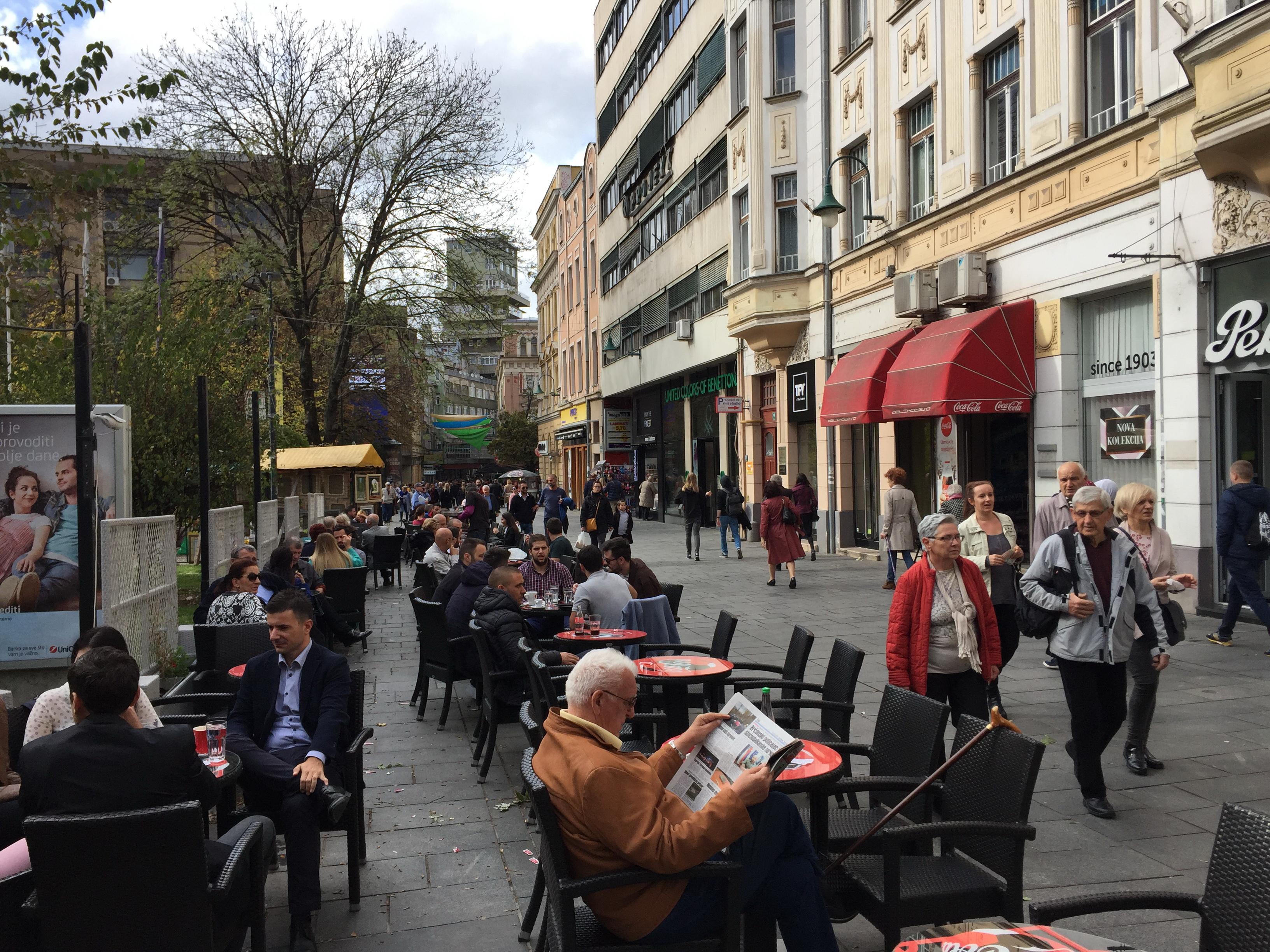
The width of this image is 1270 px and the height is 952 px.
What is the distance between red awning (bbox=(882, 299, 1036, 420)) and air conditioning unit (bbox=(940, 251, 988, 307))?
54cm

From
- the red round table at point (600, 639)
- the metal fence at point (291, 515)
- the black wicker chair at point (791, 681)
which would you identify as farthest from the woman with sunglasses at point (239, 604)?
the metal fence at point (291, 515)

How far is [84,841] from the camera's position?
9.81 ft

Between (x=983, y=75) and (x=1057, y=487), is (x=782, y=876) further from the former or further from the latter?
(x=983, y=75)

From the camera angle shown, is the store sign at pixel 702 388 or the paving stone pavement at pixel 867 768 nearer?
the paving stone pavement at pixel 867 768

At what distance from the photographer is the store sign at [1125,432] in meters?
12.1

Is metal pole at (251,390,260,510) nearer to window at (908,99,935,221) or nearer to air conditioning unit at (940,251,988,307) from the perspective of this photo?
air conditioning unit at (940,251,988,307)

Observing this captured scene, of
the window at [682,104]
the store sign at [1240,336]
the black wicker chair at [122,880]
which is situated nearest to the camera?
the black wicker chair at [122,880]

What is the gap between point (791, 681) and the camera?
6.25 meters

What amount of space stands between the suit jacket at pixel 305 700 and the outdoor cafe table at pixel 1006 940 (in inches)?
121

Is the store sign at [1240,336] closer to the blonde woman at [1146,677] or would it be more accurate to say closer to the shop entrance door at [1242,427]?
the shop entrance door at [1242,427]

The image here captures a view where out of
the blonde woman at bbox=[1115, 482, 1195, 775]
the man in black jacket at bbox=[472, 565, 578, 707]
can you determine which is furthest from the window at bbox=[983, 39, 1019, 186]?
the man in black jacket at bbox=[472, 565, 578, 707]

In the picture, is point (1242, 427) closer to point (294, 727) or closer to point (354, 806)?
point (354, 806)

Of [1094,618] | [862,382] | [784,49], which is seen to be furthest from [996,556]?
[784,49]

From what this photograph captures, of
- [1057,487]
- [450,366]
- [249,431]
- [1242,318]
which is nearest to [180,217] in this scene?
[450,366]
